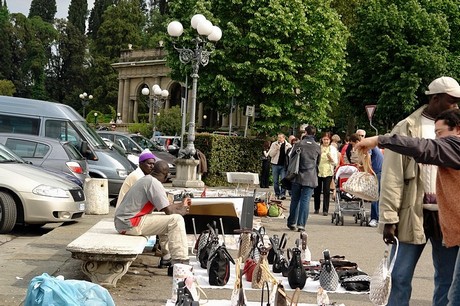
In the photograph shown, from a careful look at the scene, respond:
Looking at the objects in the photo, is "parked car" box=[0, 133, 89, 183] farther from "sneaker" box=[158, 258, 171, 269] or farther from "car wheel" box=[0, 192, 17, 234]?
"sneaker" box=[158, 258, 171, 269]

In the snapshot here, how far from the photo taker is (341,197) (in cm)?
1720

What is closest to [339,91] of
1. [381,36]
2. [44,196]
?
[381,36]

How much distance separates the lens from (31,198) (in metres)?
12.7

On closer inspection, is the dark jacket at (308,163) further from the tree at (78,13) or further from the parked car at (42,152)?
the tree at (78,13)

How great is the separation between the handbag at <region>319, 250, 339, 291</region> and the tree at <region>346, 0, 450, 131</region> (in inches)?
1528

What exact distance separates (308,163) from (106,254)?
7297 mm

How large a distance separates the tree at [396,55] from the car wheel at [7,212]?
36.7 meters

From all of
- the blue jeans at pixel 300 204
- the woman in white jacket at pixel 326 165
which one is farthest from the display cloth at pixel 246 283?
the woman in white jacket at pixel 326 165

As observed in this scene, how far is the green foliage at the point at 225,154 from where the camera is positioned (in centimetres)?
2858

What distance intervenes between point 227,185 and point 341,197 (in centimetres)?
1144

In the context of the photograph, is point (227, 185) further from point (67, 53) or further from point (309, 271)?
point (67, 53)

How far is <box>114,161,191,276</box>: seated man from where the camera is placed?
915cm

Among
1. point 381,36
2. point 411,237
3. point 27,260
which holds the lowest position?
point 27,260

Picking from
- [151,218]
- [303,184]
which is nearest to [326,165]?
[303,184]
